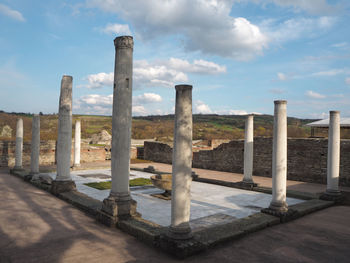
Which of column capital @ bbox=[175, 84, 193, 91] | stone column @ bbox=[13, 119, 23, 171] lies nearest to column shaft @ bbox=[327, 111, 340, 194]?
column capital @ bbox=[175, 84, 193, 91]

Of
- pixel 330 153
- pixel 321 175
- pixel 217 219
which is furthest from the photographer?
pixel 321 175

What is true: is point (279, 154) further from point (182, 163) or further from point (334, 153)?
point (182, 163)

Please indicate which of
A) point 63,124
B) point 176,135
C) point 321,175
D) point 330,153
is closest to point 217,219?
point 176,135

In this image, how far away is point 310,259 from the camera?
186 inches

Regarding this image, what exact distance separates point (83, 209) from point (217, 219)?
377 centimetres

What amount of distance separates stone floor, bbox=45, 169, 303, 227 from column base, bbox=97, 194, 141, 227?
2.55ft

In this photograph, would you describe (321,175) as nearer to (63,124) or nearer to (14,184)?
(63,124)

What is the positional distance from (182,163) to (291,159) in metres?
11.1

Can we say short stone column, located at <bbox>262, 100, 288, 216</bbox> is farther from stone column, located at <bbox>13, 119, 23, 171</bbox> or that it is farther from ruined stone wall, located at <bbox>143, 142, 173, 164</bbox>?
ruined stone wall, located at <bbox>143, 142, 173, 164</bbox>

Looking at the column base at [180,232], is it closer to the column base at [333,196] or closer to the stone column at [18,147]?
the column base at [333,196]

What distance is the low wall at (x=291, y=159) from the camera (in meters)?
12.9

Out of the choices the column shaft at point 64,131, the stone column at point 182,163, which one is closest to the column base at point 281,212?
the stone column at point 182,163

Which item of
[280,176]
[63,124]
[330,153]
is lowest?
[280,176]

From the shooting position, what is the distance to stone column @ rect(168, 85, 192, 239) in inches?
191
